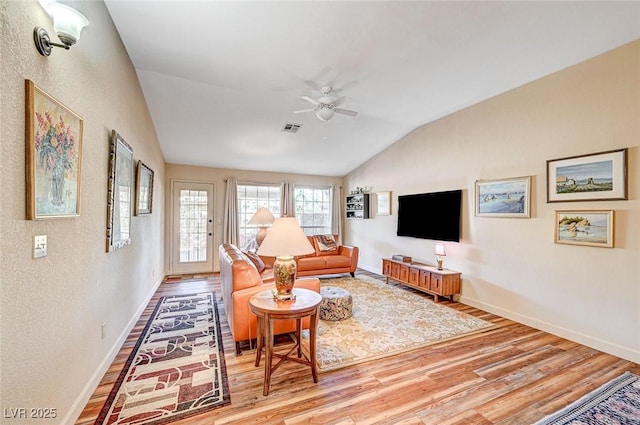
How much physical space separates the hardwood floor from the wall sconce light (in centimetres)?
228

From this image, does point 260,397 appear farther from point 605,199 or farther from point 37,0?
point 605,199

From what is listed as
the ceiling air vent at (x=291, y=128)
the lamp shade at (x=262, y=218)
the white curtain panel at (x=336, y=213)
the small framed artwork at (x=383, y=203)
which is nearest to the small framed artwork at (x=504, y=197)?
the small framed artwork at (x=383, y=203)

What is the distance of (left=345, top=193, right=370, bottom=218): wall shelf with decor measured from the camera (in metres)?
6.73

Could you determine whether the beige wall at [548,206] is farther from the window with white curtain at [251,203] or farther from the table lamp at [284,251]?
the window with white curtain at [251,203]

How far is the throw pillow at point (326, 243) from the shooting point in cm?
596

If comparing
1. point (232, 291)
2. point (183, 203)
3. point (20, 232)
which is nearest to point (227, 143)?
point (183, 203)

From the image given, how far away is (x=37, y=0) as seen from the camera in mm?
1381

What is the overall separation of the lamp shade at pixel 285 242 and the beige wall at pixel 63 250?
126cm

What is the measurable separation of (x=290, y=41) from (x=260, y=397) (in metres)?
3.16

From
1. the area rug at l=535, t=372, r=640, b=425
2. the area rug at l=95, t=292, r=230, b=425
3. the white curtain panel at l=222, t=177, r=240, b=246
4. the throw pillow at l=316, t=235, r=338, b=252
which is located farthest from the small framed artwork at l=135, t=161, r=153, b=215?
the area rug at l=535, t=372, r=640, b=425

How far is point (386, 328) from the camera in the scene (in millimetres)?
3270

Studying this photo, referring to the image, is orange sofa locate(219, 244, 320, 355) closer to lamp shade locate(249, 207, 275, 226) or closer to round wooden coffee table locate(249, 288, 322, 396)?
round wooden coffee table locate(249, 288, 322, 396)

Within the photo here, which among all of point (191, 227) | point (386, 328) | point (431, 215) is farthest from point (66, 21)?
point (191, 227)

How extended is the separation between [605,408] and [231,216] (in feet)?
20.7
